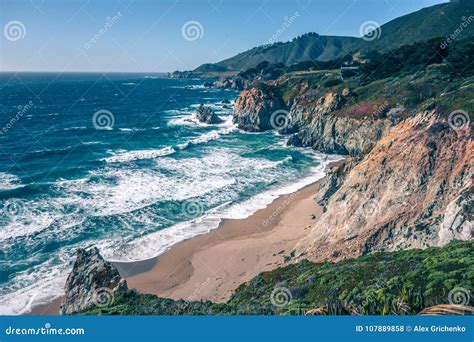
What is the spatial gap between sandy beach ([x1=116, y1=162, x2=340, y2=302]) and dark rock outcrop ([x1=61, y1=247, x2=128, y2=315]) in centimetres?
616

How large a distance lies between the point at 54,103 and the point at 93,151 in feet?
259

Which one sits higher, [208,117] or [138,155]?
[208,117]

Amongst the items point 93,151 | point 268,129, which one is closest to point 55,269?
point 93,151

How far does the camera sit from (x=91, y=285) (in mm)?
18641

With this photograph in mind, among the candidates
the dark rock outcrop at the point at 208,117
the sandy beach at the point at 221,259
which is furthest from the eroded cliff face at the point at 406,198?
the dark rock outcrop at the point at 208,117

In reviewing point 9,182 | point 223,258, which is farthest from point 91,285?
point 9,182

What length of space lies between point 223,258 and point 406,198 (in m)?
14.0

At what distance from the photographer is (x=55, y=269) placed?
2664 centimetres

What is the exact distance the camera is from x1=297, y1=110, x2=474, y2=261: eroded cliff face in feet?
67.3

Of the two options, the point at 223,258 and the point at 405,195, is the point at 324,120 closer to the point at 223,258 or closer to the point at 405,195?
the point at 405,195

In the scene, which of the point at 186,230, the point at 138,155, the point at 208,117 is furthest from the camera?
the point at 208,117

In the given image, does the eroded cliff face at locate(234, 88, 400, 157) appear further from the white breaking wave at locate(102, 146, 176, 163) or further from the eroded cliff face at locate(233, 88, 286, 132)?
the white breaking wave at locate(102, 146, 176, 163)

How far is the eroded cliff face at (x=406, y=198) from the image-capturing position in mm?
20500

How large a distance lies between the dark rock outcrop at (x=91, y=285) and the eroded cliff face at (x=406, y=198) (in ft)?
40.7
